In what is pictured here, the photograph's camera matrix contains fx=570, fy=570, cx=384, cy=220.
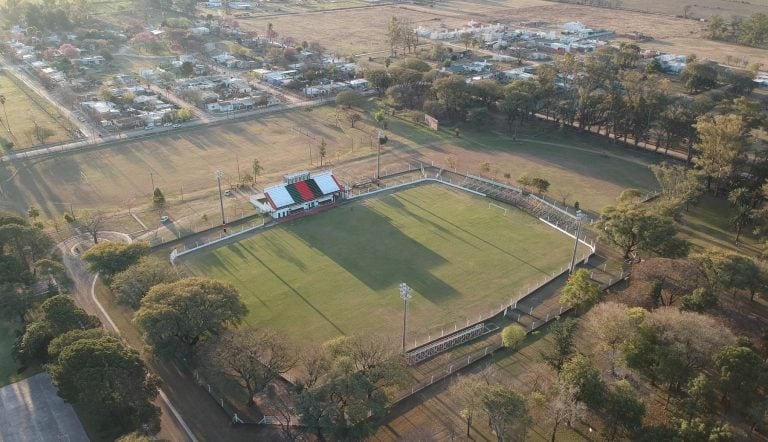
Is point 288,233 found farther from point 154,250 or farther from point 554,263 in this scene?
point 554,263

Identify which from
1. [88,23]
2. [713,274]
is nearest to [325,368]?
[713,274]

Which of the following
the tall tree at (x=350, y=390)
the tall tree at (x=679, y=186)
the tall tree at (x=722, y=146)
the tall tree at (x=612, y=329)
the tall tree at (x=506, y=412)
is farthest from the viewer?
the tall tree at (x=722, y=146)

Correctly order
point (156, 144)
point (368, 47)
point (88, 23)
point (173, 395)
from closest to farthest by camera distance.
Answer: point (173, 395) → point (156, 144) → point (368, 47) → point (88, 23)

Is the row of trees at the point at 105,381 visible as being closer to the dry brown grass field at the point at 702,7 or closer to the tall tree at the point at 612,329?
the tall tree at the point at 612,329

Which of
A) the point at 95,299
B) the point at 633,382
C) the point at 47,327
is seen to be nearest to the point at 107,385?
the point at 47,327

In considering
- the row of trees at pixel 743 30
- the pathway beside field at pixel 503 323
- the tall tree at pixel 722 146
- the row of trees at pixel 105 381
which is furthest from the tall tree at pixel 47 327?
the row of trees at pixel 743 30

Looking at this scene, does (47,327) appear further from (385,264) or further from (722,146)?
(722,146)
